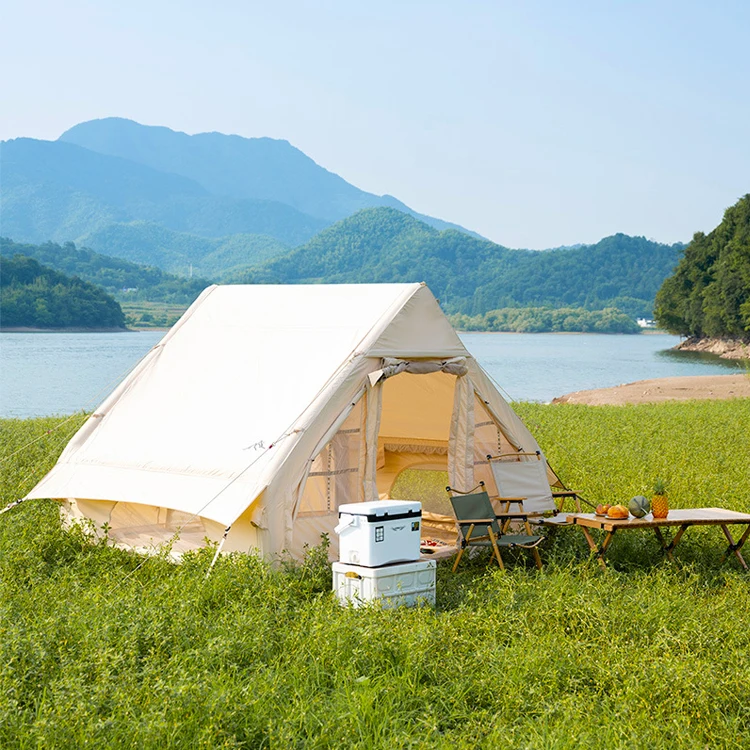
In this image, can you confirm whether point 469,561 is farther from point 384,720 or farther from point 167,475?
point 384,720

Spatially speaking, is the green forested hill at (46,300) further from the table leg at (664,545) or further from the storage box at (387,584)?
the storage box at (387,584)

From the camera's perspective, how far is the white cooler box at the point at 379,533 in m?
5.76

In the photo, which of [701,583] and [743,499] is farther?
[743,499]

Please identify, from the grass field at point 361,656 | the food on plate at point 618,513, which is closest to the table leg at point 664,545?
the grass field at point 361,656

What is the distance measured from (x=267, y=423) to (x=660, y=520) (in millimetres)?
2845

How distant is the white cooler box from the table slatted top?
4.87 ft

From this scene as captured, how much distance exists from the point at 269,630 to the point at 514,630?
1.31 m

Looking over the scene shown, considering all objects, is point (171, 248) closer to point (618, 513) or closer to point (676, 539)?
point (676, 539)

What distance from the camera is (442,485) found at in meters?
9.34

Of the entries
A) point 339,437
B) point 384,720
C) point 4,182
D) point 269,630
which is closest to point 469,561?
point 339,437

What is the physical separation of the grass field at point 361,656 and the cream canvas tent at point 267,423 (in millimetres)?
491

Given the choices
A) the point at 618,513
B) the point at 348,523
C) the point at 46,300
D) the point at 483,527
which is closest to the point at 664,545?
the point at 618,513

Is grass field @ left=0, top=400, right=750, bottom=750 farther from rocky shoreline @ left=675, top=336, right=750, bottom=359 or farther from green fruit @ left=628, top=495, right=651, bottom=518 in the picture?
rocky shoreline @ left=675, top=336, right=750, bottom=359

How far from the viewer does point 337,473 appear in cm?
732
